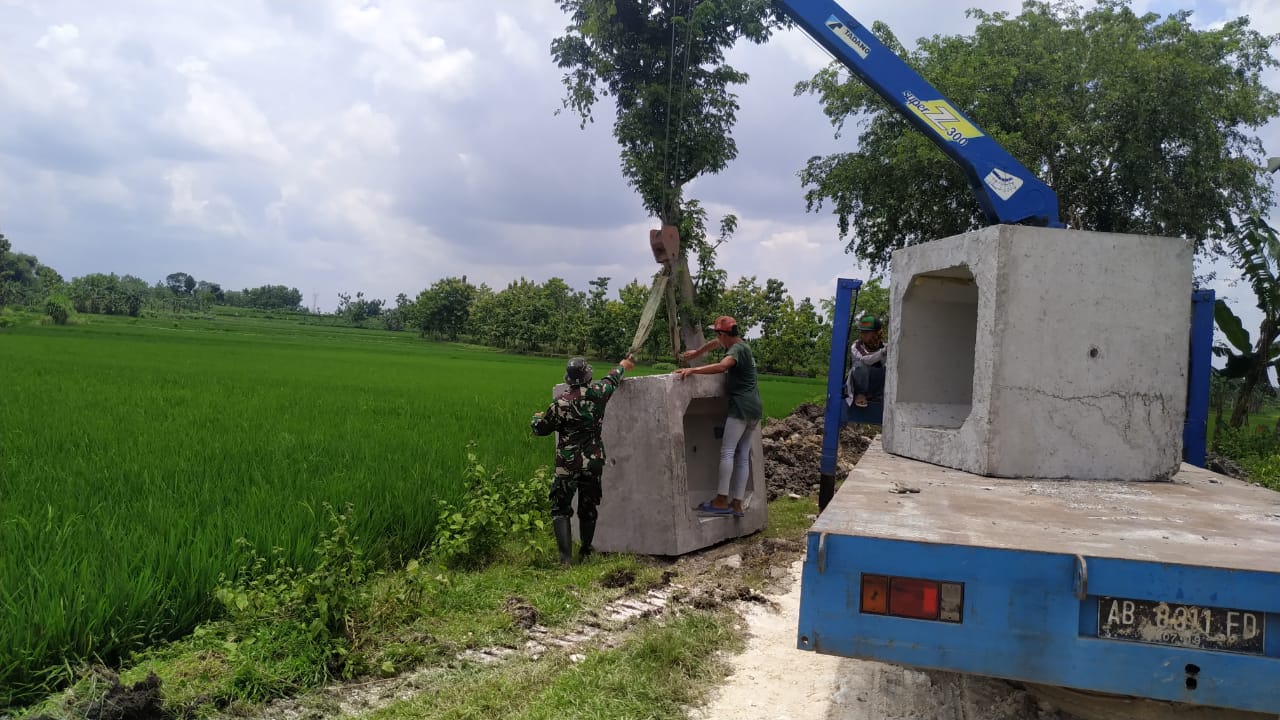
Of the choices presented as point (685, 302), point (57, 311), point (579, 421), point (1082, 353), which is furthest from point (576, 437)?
point (57, 311)

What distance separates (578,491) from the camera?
229 inches

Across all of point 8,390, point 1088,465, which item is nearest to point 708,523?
point 1088,465

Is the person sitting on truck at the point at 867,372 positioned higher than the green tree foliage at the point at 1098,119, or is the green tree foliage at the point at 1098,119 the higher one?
the green tree foliage at the point at 1098,119

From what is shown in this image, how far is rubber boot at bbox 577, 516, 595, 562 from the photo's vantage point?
581 cm

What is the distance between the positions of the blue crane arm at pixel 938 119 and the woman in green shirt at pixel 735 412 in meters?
2.21

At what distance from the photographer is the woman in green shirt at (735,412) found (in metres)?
6.23

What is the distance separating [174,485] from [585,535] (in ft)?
9.34

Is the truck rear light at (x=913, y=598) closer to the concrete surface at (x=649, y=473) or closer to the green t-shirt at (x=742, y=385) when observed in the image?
the concrete surface at (x=649, y=473)

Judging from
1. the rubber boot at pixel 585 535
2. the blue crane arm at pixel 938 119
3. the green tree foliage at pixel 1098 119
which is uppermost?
the green tree foliage at pixel 1098 119

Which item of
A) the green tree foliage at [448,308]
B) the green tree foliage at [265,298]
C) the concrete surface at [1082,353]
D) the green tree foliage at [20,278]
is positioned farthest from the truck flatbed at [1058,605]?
the green tree foliage at [265,298]

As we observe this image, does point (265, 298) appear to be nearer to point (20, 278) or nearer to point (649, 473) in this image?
point (20, 278)

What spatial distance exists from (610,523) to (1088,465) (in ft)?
10.3

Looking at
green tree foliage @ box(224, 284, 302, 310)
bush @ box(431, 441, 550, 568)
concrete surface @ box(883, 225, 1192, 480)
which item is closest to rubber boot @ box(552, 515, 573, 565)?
bush @ box(431, 441, 550, 568)

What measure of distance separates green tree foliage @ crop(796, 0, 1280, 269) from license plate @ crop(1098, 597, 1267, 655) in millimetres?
14703
